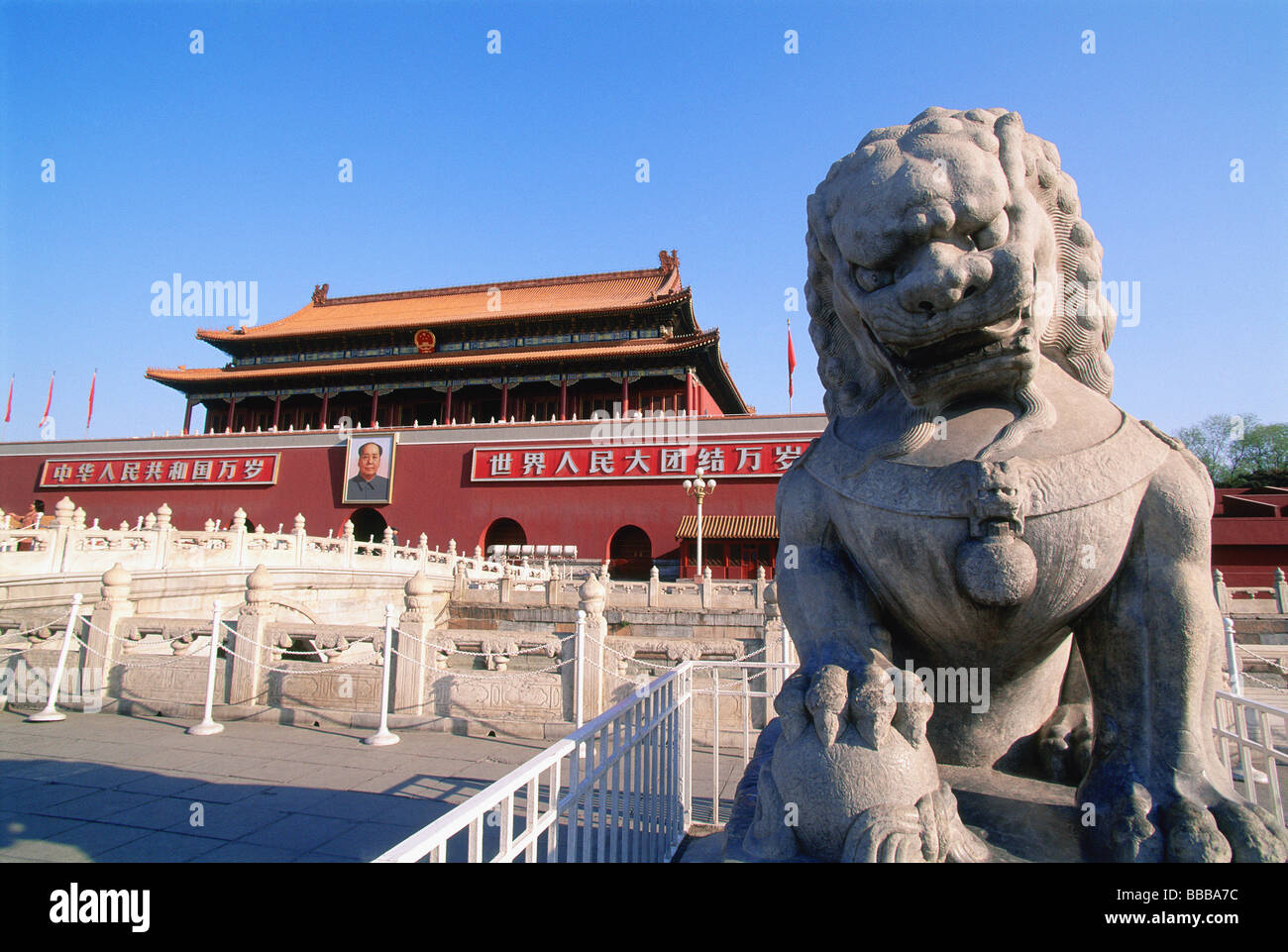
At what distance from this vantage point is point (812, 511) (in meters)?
1.79

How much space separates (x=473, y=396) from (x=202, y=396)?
411 inches

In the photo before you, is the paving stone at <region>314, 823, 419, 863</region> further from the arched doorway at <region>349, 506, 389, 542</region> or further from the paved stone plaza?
the arched doorway at <region>349, 506, 389, 542</region>

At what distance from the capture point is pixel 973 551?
1532 millimetres

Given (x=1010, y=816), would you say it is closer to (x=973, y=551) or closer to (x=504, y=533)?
(x=973, y=551)

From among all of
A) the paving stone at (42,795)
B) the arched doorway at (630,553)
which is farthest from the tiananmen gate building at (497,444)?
the paving stone at (42,795)

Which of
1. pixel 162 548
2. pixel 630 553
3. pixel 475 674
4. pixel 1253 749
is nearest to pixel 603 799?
pixel 1253 749

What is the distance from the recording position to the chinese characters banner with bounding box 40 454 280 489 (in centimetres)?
2277

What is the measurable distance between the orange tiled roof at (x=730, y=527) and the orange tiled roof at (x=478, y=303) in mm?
7621

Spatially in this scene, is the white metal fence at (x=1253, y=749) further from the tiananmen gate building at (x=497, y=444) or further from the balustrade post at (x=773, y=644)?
the tiananmen gate building at (x=497, y=444)

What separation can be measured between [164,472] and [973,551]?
27.4 metres

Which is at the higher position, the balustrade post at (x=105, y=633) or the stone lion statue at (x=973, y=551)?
the stone lion statue at (x=973, y=551)

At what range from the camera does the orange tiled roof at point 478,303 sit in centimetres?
2427

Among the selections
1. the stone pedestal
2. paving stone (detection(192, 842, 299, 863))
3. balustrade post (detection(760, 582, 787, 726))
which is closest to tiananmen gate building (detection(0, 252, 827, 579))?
balustrade post (detection(760, 582, 787, 726))
